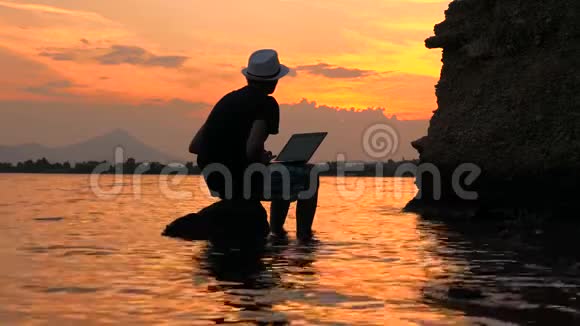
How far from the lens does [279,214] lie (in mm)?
10891

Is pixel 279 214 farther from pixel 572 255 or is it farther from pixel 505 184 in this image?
pixel 505 184

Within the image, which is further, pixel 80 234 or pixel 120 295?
pixel 80 234

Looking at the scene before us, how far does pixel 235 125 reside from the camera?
10242mm

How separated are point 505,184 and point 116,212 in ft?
24.6

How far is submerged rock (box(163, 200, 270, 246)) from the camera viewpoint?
33.8 feet

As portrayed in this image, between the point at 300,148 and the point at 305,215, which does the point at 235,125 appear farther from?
the point at 305,215

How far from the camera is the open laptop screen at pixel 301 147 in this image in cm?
1068

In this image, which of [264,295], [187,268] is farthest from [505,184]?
[264,295]

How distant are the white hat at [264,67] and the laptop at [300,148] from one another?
97 centimetres

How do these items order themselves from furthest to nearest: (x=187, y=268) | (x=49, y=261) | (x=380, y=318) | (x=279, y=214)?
(x=279, y=214)
(x=49, y=261)
(x=187, y=268)
(x=380, y=318)

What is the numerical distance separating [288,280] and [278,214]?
3.98m

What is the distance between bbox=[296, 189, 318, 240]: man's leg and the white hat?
65.6 inches

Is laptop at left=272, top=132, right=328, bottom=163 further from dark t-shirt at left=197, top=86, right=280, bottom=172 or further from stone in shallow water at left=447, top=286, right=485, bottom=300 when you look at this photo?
stone in shallow water at left=447, top=286, right=485, bottom=300

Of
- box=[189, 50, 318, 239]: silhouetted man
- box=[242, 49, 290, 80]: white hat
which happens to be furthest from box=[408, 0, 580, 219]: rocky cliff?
box=[242, 49, 290, 80]: white hat
